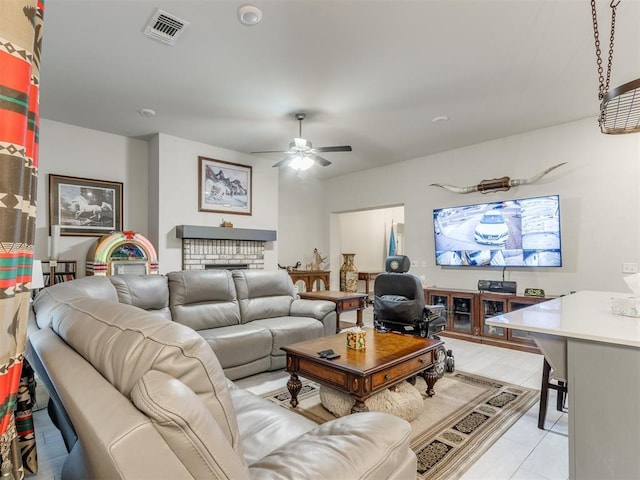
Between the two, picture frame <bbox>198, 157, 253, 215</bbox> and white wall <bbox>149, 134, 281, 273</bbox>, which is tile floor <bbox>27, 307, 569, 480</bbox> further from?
picture frame <bbox>198, 157, 253, 215</bbox>

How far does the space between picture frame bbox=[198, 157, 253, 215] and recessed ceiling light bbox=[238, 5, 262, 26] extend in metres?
3.04

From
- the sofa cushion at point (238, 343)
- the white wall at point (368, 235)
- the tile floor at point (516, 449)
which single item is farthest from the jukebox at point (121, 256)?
the white wall at point (368, 235)

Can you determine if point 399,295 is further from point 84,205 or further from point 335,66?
point 84,205

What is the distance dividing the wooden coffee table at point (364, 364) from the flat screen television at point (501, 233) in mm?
2645

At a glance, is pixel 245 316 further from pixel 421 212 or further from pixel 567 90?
pixel 567 90

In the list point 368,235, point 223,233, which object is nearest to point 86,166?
point 223,233

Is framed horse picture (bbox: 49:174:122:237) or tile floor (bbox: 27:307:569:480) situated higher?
framed horse picture (bbox: 49:174:122:237)

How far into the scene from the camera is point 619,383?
4.96ft

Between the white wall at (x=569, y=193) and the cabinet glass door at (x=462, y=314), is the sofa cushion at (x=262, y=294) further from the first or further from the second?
the white wall at (x=569, y=193)

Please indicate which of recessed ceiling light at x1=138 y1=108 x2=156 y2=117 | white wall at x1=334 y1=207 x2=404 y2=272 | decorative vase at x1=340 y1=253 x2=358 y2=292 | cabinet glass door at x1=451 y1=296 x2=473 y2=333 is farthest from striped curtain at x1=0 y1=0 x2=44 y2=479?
white wall at x1=334 y1=207 x2=404 y2=272

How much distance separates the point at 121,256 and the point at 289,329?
243 centimetres

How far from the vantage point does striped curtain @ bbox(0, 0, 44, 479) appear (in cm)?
62

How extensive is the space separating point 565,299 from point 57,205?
18.5 feet

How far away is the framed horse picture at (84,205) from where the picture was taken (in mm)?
4355
